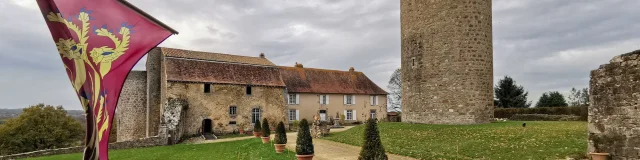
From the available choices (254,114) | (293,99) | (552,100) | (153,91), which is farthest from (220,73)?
(552,100)

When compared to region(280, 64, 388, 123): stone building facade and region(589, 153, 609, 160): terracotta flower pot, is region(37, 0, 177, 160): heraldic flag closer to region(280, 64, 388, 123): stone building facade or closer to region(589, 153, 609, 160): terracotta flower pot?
region(589, 153, 609, 160): terracotta flower pot

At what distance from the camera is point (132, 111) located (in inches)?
A: 1120

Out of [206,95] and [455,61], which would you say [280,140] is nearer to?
[455,61]

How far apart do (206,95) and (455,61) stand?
1775 cm

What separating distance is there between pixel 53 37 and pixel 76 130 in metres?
42.4

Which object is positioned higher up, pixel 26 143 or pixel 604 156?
pixel 604 156

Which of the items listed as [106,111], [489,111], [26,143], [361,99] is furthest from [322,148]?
[26,143]

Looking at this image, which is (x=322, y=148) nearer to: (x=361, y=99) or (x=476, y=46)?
(x=476, y=46)

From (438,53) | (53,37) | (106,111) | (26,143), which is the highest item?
(438,53)

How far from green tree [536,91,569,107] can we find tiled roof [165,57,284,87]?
2801 centimetres

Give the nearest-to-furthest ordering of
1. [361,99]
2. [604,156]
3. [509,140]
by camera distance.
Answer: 1. [604,156]
2. [509,140]
3. [361,99]

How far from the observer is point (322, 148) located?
50.7ft

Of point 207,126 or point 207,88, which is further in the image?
point 207,126

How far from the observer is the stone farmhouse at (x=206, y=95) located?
26031mm
